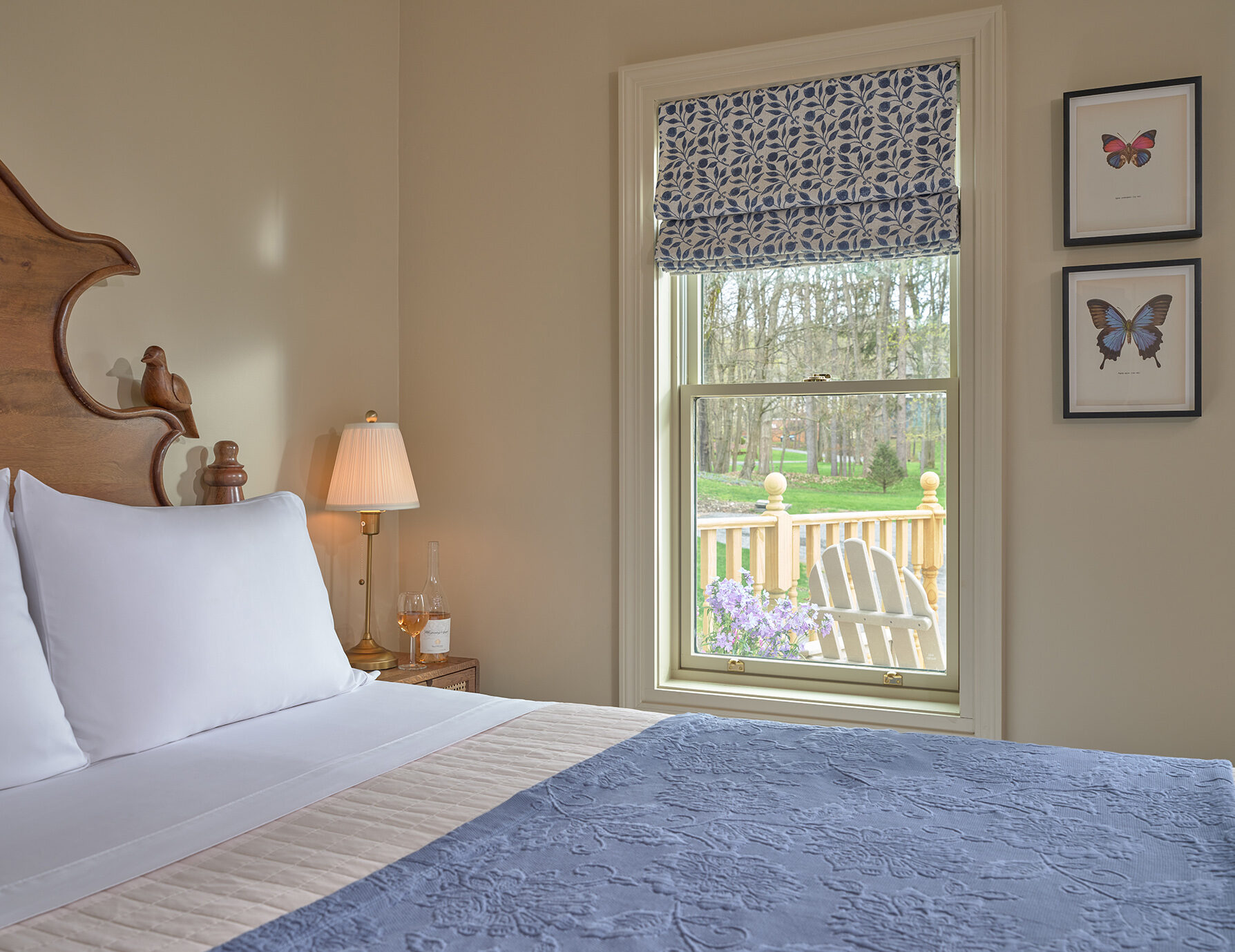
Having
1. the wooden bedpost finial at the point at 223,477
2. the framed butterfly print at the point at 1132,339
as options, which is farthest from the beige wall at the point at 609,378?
the wooden bedpost finial at the point at 223,477

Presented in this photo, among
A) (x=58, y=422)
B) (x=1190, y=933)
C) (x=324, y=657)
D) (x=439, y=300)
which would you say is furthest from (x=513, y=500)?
(x=1190, y=933)

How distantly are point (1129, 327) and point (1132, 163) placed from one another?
0.41 metres

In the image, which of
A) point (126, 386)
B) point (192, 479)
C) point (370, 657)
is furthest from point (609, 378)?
point (126, 386)

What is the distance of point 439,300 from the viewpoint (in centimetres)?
312

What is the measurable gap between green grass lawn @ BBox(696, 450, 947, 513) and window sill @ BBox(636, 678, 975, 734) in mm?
547

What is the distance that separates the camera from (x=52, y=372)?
196 centimetres

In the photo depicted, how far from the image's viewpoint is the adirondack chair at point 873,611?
2.71 meters

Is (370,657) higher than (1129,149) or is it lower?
lower

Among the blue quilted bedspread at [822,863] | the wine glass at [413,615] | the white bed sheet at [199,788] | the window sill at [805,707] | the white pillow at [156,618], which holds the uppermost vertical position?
the white pillow at [156,618]

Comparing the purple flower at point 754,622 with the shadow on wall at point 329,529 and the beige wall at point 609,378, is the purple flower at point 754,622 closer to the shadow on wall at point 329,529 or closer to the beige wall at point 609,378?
the beige wall at point 609,378

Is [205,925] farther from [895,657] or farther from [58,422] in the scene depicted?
[895,657]

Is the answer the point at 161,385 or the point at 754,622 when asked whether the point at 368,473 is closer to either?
the point at 161,385

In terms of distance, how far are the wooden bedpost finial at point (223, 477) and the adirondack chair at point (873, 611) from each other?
1646 mm

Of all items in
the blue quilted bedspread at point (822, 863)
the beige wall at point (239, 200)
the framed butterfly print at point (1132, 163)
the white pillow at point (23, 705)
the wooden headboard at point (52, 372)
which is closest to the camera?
the blue quilted bedspread at point (822, 863)
